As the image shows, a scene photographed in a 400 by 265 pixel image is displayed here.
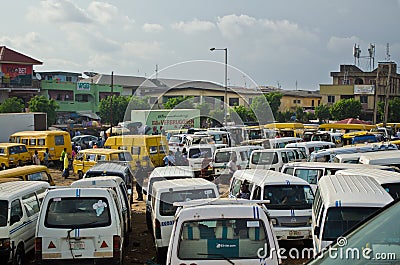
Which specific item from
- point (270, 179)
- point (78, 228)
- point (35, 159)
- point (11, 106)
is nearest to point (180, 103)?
point (270, 179)

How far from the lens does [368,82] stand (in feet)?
256

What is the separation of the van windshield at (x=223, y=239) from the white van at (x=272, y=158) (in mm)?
14960

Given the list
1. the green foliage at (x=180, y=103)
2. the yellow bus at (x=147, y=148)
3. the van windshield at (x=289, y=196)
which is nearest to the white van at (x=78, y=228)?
the van windshield at (x=289, y=196)

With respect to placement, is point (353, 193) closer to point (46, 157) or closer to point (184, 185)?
point (184, 185)

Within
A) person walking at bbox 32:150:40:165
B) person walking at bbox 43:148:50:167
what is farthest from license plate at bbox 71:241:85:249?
person walking at bbox 43:148:50:167

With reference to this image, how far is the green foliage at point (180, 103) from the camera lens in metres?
13.5

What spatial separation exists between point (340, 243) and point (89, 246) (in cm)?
591

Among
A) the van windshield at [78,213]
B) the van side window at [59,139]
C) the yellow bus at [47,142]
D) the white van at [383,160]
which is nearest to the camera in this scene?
the van windshield at [78,213]

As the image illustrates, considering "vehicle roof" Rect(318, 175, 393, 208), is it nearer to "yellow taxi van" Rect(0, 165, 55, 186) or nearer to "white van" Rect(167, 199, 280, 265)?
"white van" Rect(167, 199, 280, 265)

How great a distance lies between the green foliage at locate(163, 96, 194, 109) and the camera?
13492mm

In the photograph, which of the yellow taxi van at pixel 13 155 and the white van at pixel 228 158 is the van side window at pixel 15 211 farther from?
the yellow taxi van at pixel 13 155

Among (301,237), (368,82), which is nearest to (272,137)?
(301,237)

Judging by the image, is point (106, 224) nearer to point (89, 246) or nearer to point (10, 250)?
point (89, 246)

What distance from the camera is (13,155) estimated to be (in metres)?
29.2
